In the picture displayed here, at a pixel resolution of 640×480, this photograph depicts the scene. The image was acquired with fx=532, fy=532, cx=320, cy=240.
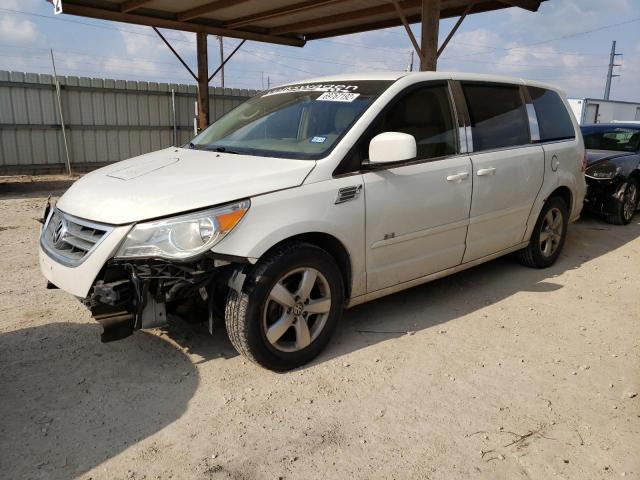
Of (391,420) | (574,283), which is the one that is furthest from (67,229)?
(574,283)

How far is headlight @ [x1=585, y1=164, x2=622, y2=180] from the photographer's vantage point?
24.8 ft

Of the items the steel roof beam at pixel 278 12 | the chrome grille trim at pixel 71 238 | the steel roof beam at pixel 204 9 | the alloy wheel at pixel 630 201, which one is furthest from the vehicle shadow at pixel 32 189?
the alloy wheel at pixel 630 201

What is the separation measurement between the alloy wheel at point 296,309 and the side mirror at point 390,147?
2.74 feet

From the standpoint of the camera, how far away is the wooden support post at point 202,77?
466 inches

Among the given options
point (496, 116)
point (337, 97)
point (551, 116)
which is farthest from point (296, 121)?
point (551, 116)

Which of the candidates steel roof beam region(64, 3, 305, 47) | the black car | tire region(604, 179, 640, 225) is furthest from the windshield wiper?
steel roof beam region(64, 3, 305, 47)

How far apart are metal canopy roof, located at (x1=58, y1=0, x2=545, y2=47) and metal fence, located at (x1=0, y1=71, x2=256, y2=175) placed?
9.68ft

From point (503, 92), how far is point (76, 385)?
4086mm

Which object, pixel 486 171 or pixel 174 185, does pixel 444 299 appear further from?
pixel 174 185

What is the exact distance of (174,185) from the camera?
10.2ft

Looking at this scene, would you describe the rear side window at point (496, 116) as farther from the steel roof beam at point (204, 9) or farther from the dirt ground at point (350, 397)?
the steel roof beam at point (204, 9)

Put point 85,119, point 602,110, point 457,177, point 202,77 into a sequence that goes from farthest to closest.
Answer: point 602,110 → point 85,119 → point 202,77 → point 457,177

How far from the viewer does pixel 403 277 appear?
391 centimetres

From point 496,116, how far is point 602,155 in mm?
4396
